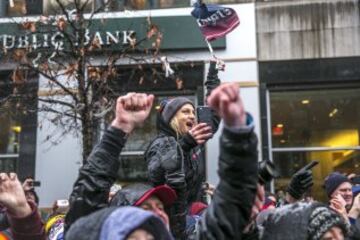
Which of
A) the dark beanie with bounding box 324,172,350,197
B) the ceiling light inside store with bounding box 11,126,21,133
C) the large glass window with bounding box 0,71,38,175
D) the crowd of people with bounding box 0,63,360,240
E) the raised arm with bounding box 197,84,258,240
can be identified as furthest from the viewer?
the ceiling light inside store with bounding box 11,126,21,133

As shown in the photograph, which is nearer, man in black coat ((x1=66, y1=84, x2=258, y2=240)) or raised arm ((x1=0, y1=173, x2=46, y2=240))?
man in black coat ((x1=66, y1=84, x2=258, y2=240))

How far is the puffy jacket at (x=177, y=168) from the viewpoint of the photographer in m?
3.91

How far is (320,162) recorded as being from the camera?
11477 millimetres

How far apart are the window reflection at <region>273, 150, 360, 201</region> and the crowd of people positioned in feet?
22.2

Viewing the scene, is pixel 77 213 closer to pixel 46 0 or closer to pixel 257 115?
pixel 257 115

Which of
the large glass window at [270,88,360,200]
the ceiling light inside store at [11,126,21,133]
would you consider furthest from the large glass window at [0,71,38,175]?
the large glass window at [270,88,360,200]

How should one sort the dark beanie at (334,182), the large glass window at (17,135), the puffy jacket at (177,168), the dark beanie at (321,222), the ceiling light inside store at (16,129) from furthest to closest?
1. the ceiling light inside store at (16,129)
2. the large glass window at (17,135)
3. the dark beanie at (334,182)
4. the puffy jacket at (177,168)
5. the dark beanie at (321,222)

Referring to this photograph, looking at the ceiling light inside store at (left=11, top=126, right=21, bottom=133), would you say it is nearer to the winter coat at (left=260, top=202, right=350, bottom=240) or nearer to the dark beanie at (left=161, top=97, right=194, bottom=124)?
the dark beanie at (left=161, top=97, right=194, bottom=124)

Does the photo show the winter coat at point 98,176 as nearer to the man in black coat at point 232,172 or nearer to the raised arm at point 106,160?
the raised arm at point 106,160

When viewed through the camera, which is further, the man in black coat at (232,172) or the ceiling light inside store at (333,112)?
the ceiling light inside store at (333,112)

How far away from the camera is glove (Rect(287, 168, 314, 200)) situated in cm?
402

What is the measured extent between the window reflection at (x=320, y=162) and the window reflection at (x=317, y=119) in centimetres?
17

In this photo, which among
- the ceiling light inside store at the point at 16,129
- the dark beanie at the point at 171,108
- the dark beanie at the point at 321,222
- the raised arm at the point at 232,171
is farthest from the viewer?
the ceiling light inside store at the point at 16,129

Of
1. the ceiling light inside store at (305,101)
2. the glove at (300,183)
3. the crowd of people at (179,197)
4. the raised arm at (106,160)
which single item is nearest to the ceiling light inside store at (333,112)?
the ceiling light inside store at (305,101)
